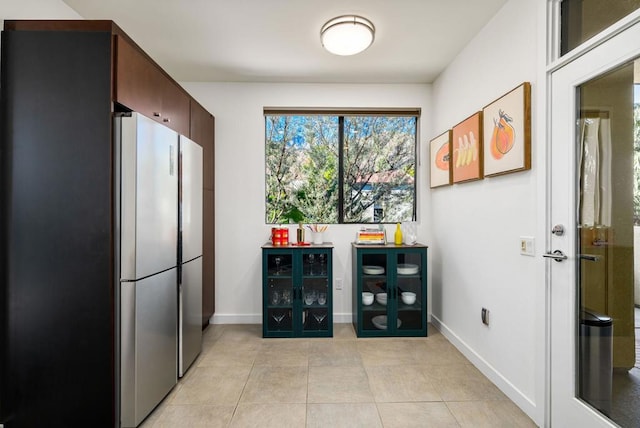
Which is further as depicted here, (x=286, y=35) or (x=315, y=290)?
(x=315, y=290)

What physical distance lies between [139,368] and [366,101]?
10.3ft

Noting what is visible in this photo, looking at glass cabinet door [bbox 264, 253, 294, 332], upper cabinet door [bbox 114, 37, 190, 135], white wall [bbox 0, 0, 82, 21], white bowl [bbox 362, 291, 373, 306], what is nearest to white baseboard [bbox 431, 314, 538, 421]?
white bowl [bbox 362, 291, 373, 306]

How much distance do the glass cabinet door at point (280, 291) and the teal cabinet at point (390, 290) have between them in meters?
0.66

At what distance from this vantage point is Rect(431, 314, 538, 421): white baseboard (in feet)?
6.38

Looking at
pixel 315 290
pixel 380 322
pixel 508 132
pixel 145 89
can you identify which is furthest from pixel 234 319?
pixel 508 132

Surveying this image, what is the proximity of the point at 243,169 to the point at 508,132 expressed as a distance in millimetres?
2513

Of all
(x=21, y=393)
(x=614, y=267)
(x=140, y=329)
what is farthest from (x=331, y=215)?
(x=21, y=393)

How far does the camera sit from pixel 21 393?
5.53 feet

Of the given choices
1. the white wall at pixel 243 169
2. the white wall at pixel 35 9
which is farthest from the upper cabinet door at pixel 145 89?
the white wall at pixel 243 169

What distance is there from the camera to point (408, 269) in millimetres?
3205

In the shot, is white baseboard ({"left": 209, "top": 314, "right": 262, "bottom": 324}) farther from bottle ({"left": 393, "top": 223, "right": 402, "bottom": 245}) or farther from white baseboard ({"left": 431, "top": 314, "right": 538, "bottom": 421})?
white baseboard ({"left": 431, "top": 314, "right": 538, "bottom": 421})

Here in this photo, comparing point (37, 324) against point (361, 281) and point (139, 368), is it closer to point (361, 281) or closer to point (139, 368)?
point (139, 368)

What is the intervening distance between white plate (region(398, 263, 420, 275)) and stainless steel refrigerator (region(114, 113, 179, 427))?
2028 mm

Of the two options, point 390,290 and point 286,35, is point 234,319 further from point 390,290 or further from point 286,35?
point 286,35
